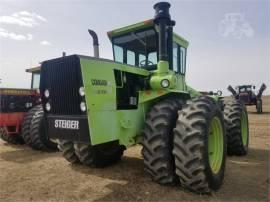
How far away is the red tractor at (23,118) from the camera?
24.3ft

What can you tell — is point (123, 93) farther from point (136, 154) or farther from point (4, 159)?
point (4, 159)

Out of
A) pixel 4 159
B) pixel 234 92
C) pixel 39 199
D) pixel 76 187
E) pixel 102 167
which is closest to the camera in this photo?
pixel 39 199

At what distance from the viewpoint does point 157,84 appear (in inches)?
188

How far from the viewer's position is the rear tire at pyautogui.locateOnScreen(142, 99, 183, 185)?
4074 millimetres

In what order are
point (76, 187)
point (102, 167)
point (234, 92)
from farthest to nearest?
point (234, 92)
point (102, 167)
point (76, 187)

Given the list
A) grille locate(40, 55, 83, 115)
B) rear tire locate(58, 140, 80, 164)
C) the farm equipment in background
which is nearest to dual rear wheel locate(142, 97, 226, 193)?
grille locate(40, 55, 83, 115)

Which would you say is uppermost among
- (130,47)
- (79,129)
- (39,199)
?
(130,47)

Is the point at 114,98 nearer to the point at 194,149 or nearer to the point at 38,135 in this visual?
the point at 194,149

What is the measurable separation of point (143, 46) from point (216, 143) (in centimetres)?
256

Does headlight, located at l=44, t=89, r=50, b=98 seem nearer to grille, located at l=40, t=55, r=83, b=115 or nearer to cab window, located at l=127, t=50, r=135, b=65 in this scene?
grille, located at l=40, t=55, r=83, b=115

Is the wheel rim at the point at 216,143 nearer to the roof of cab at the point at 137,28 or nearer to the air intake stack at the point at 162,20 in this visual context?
the air intake stack at the point at 162,20

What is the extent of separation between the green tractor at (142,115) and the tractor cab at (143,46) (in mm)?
60

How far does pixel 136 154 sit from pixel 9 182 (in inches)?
127

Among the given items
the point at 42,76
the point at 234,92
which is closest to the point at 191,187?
the point at 42,76
